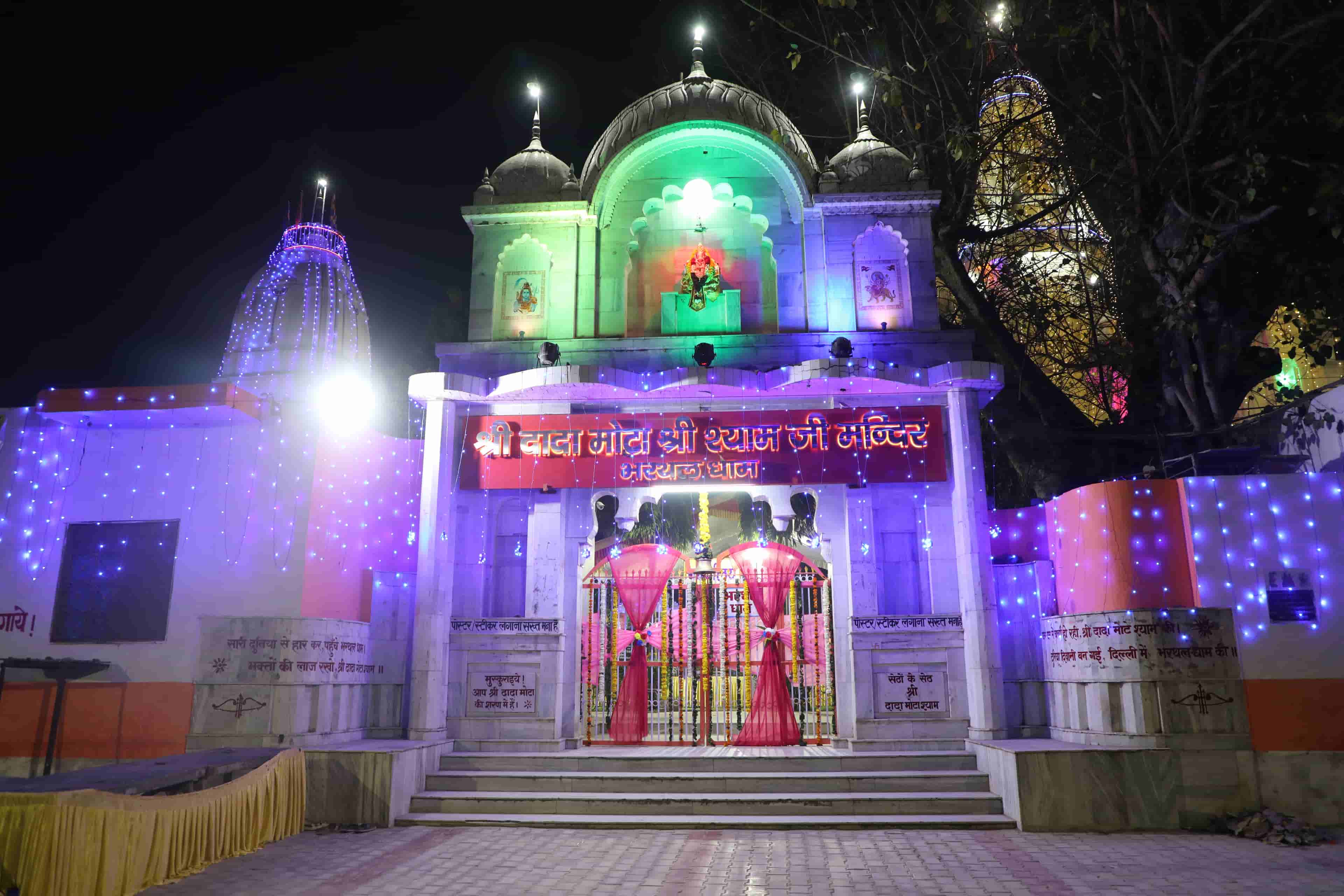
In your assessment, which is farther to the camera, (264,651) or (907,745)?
(907,745)

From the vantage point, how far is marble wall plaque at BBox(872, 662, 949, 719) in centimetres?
1059

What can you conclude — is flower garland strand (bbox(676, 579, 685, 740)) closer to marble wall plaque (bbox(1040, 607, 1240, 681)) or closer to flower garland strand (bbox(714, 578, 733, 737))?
flower garland strand (bbox(714, 578, 733, 737))

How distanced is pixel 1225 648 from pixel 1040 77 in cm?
779

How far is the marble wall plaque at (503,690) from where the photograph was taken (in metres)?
10.9

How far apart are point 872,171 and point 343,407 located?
7.93 meters

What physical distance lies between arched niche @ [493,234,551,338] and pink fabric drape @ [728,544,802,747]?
169 inches

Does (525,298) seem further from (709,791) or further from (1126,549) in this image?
(1126,549)

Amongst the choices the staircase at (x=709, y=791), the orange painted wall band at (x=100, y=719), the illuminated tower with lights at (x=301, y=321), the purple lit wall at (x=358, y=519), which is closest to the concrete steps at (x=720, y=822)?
the staircase at (x=709, y=791)

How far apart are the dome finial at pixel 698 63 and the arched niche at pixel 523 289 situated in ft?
10.5

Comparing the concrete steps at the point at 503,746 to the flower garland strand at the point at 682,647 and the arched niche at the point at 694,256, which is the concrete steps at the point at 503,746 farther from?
Result: the arched niche at the point at 694,256

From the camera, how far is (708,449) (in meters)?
11.3

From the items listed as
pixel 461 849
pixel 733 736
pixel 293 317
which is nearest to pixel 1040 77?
pixel 733 736

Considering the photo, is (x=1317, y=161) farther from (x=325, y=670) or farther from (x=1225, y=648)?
(x=325, y=670)

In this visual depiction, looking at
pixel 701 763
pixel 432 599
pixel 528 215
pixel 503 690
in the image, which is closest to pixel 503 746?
pixel 503 690
